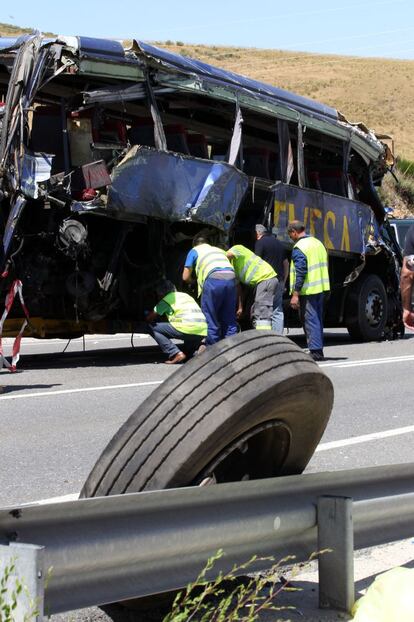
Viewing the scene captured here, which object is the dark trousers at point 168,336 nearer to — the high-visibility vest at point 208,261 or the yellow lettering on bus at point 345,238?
the high-visibility vest at point 208,261

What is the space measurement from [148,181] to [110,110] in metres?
0.94

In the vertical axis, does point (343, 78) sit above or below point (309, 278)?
above

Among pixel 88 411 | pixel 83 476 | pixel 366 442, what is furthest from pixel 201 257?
pixel 83 476

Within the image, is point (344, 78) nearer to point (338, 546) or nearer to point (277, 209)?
point (277, 209)

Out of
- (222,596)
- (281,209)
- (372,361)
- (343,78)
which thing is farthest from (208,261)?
(343,78)

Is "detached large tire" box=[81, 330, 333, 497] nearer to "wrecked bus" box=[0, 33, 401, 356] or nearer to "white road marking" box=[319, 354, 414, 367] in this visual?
"wrecked bus" box=[0, 33, 401, 356]

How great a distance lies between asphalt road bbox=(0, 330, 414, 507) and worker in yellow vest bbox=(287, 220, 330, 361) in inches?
16.2

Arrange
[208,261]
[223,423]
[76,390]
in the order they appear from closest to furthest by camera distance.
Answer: [223,423], [76,390], [208,261]

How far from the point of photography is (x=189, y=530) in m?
2.94

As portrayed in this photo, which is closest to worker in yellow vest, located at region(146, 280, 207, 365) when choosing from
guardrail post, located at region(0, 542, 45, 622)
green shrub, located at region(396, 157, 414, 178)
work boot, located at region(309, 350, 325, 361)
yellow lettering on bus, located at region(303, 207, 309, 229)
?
work boot, located at region(309, 350, 325, 361)

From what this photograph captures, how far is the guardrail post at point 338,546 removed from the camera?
131 inches

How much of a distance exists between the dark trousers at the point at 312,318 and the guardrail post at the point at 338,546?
9553 mm

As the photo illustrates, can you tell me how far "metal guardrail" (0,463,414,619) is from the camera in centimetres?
259

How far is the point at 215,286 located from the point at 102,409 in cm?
316
